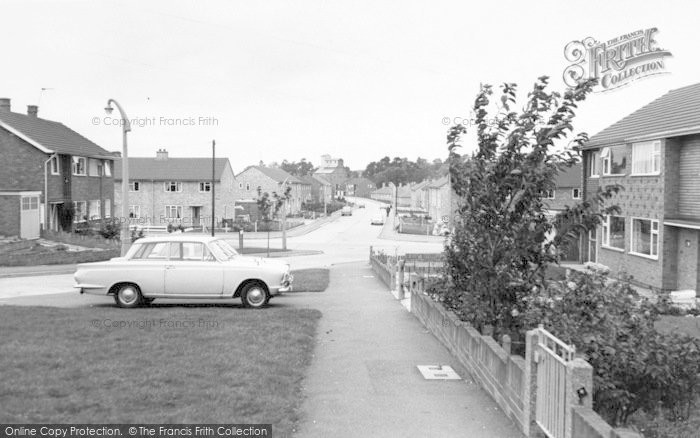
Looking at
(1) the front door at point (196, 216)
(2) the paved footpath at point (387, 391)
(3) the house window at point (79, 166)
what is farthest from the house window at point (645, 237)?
(1) the front door at point (196, 216)

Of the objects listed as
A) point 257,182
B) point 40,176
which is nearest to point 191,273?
point 40,176

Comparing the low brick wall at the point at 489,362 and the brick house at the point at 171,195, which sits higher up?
the brick house at the point at 171,195

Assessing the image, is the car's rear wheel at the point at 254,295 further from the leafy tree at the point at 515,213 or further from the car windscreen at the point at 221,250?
the leafy tree at the point at 515,213

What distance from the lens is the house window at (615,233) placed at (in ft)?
93.8

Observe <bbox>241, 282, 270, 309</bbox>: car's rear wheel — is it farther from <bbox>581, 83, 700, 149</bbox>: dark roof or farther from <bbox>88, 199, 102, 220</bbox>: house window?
<bbox>88, 199, 102, 220</bbox>: house window

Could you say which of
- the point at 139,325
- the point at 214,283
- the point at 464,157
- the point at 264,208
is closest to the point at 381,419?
the point at 464,157

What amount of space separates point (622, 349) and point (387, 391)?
9.22 feet

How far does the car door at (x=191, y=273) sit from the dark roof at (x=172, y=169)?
53056 mm

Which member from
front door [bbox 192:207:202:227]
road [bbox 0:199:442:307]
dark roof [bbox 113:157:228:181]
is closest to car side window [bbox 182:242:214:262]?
road [bbox 0:199:442:307]

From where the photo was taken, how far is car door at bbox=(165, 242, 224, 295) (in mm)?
15539

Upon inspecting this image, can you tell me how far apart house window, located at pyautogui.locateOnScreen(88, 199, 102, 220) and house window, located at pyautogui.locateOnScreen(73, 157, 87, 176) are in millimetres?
2158

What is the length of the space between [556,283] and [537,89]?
2744 mm

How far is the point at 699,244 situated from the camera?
2297cm

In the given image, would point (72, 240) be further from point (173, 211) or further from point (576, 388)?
point (173, 211)
